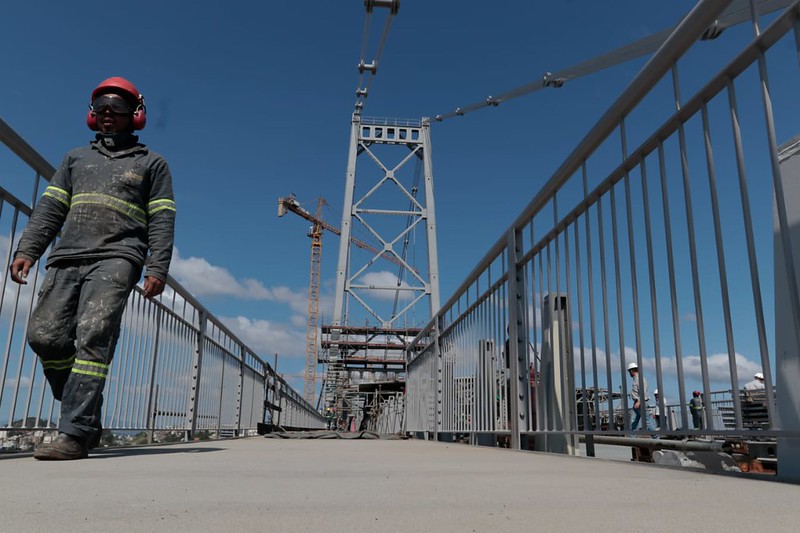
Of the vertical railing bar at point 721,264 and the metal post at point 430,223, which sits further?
the metal post at point 430,223

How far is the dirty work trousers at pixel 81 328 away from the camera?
2.48 m

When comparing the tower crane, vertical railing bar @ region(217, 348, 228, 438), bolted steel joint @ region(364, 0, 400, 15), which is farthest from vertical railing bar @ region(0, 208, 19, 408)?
the tower crane

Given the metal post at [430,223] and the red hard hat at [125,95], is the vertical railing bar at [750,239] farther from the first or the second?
the metal post at [430,223]

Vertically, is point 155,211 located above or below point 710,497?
above

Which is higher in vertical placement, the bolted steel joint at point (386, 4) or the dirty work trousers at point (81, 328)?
the bolted steel joint at point (386, 4)

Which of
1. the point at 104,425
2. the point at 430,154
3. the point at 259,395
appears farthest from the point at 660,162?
the point at 430,154

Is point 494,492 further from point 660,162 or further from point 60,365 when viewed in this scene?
point 60,365

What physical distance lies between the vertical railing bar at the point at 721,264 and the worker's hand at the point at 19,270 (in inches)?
106

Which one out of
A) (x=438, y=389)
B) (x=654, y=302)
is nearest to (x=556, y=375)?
(x=654, y=302)

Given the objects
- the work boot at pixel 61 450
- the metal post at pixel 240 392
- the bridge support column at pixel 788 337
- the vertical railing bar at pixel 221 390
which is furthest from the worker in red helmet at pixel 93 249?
the metal post at pixel 240 392

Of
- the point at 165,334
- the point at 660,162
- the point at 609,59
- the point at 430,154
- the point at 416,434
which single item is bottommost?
the point at 416,434

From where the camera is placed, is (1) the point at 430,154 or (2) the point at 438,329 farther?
(1) the point at 430,154

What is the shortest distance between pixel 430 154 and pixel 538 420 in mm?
22333

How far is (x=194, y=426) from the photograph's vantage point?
17.6 feet
